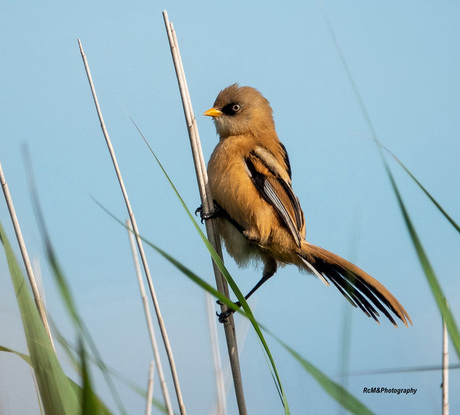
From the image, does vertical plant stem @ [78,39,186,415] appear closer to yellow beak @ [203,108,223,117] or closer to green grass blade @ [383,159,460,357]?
green grass blade @ [383,159,460,357]

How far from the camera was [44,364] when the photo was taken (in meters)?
1.47

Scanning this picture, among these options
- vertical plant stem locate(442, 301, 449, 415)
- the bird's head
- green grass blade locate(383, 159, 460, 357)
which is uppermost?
the bird's head

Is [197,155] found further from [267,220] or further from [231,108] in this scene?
[231,108]

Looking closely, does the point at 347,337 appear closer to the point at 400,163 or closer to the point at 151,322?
the point at 400,163

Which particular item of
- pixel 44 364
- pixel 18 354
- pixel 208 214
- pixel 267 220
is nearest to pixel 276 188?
pixel 267 220

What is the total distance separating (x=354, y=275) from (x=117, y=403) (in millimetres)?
1593

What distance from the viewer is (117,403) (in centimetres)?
168

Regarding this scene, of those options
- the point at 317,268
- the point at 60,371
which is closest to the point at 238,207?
the point at 317,268

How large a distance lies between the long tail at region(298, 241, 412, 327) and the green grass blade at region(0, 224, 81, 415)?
1706 millimetres

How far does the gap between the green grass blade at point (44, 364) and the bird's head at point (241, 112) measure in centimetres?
206

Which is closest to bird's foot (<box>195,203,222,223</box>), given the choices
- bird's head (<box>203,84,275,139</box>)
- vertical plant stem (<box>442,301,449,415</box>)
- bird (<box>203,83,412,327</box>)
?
bird (<box>203,83,412,327</box>)

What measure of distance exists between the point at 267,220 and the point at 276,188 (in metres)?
0.21

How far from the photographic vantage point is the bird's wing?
303 cm

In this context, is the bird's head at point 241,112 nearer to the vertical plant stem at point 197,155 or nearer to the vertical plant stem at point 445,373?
the vertical plant stem at point 197,155
